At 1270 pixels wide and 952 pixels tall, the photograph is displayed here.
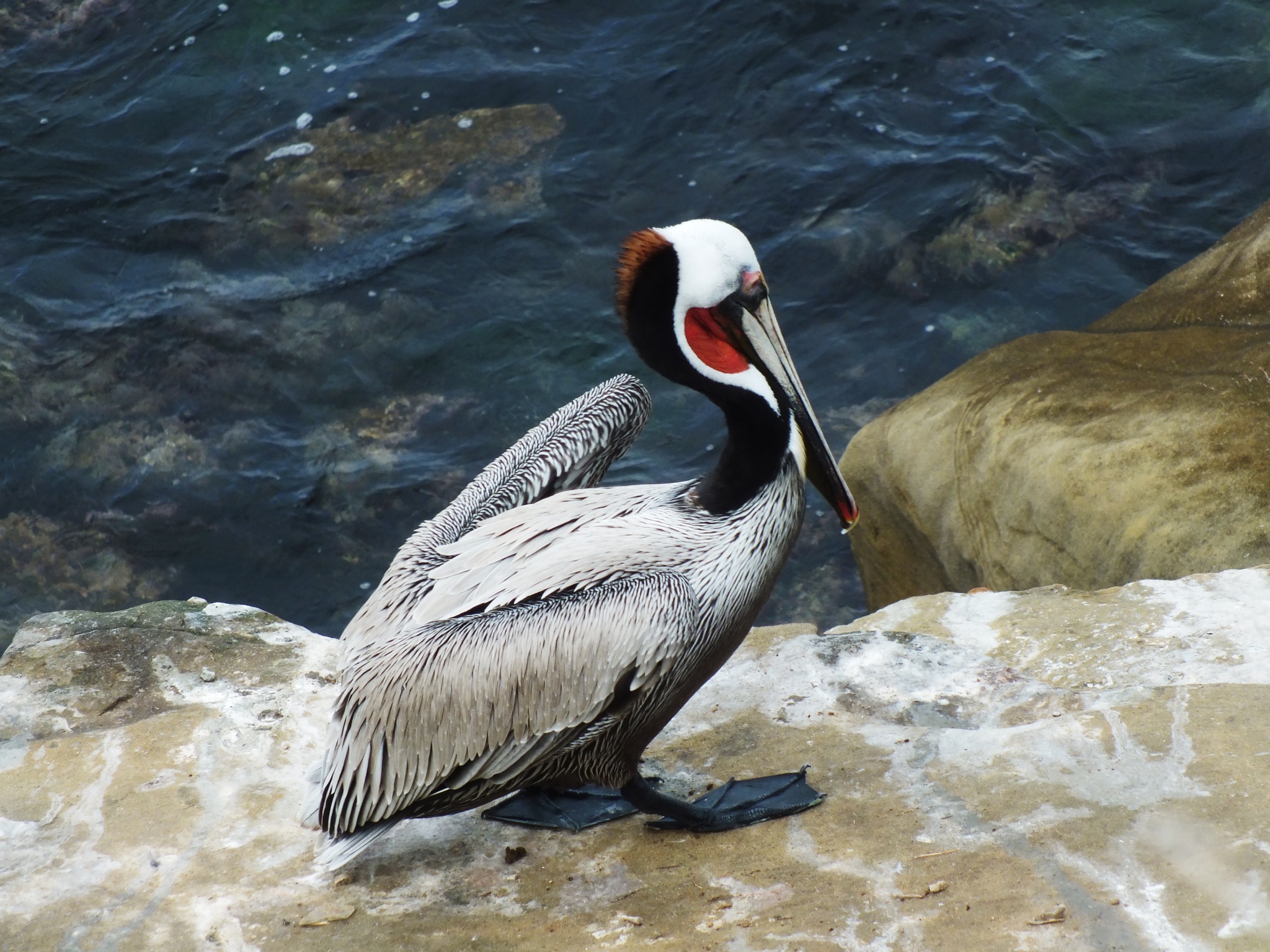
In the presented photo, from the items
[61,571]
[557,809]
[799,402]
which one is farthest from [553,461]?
[61,571]

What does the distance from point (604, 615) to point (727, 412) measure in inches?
31.8

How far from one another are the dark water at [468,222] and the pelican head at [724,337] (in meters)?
3.42

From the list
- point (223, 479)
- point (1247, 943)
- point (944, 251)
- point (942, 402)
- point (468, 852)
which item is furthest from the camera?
point (944, 251)

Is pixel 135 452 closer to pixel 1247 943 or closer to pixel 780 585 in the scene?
pixel 780 585

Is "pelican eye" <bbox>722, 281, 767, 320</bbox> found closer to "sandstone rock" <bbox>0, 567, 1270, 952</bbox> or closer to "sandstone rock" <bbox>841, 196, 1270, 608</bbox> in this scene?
"sandstone rock" <bbox>0, 567, 1270, 952</bbox>

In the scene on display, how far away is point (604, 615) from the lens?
3482 mm

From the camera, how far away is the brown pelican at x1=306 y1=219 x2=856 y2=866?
11.5 feet

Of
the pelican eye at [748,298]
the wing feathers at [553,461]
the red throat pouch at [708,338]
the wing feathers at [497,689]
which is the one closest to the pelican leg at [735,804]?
the wing feathers at [497,689]

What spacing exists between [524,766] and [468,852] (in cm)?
46

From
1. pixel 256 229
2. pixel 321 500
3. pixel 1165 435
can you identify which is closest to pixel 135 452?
pixel 321 500

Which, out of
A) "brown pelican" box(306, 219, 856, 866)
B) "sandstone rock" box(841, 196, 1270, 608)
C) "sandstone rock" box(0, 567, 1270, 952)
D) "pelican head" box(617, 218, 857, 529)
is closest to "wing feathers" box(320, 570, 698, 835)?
"brown pelican" box(306, 219, 856, 866)

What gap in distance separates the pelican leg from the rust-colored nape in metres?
1.46

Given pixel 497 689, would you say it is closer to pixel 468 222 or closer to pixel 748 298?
pixel 748 298

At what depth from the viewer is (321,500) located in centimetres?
773
